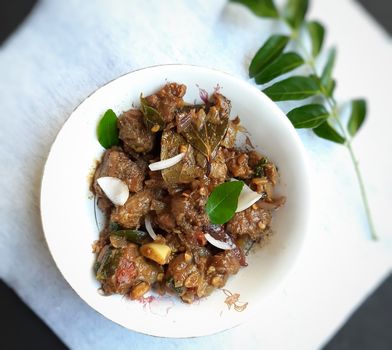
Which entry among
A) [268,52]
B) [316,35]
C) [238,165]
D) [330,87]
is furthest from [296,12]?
[238,165]

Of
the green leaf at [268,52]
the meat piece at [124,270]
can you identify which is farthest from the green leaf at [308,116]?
the meat piece at [124,270]

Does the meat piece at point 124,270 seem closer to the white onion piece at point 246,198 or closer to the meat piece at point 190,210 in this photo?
the meat piece at point 190,210

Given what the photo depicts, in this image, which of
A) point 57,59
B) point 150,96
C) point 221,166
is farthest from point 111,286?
point 57,59

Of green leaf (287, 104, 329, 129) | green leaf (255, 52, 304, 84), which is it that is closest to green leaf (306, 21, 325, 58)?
green leaf (255, 52, 304, 84)

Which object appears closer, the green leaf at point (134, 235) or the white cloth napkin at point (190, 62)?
the green leaf at point (134, 235)

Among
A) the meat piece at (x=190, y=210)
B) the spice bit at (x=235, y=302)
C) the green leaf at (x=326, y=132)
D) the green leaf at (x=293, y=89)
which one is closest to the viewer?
the meat piece at (x=190, y=210)

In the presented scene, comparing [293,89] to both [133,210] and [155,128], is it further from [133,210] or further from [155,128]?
[133,210]

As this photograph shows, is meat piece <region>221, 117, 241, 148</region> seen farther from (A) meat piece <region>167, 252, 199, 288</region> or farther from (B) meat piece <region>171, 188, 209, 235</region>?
(A) meat piece <region>167, 252, 199, 288</region>
